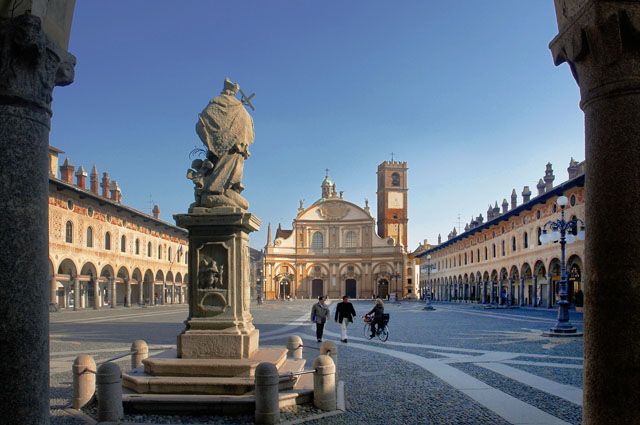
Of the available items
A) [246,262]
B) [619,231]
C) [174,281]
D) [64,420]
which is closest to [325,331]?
[246,262]

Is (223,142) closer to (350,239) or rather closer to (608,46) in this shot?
(608,46)

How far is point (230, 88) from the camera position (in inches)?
328

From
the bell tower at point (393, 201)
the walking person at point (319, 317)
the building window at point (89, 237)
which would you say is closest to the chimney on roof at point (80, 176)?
the building window at point (89, 237)

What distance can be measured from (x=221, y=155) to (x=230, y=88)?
1.17 m

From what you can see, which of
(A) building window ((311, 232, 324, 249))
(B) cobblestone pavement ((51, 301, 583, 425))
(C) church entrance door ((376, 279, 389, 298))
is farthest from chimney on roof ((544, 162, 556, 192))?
(A) building window ((311, 232, 324, 249))

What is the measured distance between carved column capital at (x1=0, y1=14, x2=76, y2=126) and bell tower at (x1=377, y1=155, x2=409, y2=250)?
84533 millimetres

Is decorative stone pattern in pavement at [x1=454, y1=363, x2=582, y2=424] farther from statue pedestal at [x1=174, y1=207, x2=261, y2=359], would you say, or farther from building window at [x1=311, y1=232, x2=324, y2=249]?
building window at [x1=311, y1=232, x2=324, y2=249]

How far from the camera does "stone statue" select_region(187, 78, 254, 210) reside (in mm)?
7806

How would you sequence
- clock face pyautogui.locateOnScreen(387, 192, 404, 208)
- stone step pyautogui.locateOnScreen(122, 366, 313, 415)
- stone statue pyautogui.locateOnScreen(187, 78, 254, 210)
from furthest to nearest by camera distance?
clock face pyautogui.locateOnScreen(387, 192, 404, 208) < stone statue pyautogui.locateOnScreen(187, 78, 254, 210) < stone step pyautogui.locateOnScreen(122, 366, 313, 415)

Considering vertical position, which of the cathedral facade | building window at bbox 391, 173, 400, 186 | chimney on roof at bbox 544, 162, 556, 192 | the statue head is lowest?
the cathedral facade

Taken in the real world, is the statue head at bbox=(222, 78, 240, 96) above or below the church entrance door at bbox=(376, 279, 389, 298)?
above

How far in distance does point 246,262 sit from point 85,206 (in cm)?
3299

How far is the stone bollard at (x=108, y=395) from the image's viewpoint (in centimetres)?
594

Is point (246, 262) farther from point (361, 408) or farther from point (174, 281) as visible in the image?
point (174, 281)
